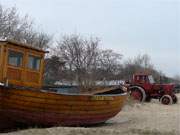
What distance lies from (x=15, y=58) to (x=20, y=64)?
256mm

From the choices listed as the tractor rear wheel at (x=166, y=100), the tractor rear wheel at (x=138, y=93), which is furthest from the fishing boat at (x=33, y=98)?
the tractor rear wheel at (x=138, y=93)

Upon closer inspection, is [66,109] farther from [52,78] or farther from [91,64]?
[91,64]

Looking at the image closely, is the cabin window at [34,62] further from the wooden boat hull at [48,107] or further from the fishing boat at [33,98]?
the wooden boat hull at [48,107]

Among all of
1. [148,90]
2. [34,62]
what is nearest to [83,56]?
[148,90]

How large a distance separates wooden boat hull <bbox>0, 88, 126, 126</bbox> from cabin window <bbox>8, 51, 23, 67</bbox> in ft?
3.77

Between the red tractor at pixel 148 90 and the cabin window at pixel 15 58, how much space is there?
1696cm

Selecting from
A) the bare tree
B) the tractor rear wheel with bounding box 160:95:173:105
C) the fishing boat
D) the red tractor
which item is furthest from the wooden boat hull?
the bare tree

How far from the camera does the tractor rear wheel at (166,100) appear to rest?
30931 millimetres

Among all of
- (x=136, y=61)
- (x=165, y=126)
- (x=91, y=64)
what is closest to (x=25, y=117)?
(x=165, y=126)

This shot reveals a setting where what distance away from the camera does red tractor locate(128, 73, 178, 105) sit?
32.2m

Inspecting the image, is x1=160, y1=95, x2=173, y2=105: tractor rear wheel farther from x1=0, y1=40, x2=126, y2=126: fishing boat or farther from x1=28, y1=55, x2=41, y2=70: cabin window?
x1=28, y1=55, x2=41, y2=70: cabin window

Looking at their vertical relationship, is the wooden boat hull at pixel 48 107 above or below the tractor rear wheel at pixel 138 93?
below

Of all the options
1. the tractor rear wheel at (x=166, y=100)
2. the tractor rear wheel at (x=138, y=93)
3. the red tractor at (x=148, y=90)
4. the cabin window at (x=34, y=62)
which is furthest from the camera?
the red tractor at (x=148, y=90)

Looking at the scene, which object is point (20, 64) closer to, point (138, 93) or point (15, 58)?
point (15, 58)
